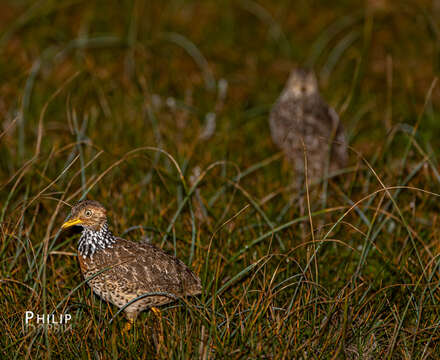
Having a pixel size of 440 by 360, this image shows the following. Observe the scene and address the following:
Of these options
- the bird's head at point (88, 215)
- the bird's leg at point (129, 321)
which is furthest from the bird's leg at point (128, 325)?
the bird's head at point (88, 215)

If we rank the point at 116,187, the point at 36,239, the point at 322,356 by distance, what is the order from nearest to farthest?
1. the point at 322,356
2. the point at 36,239
3. the point at 116,187

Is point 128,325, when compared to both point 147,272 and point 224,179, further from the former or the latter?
point 224,179

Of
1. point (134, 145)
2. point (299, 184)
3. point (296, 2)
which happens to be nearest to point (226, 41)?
point (296, 2)

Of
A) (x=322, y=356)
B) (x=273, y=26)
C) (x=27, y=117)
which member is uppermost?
(x=273, y=26)

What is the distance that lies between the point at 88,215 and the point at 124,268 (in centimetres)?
37

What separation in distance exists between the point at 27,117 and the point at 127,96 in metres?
1.04

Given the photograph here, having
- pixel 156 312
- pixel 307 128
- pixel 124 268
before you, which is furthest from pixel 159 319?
pixel 307 128

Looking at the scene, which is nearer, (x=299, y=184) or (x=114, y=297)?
(x=114, y=297)

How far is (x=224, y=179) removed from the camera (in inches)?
176

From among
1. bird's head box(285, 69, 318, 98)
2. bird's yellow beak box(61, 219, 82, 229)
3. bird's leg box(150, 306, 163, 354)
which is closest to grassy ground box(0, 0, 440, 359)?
bird's leg box(150, 306, 163, 354)

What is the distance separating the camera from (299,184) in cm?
507

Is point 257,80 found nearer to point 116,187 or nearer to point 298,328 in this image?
point 116,187

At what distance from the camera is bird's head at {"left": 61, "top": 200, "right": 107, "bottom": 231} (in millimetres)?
3533

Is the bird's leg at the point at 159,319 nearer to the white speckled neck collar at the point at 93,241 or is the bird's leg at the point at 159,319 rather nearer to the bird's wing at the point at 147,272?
the bird's wing at the point at 147,272
